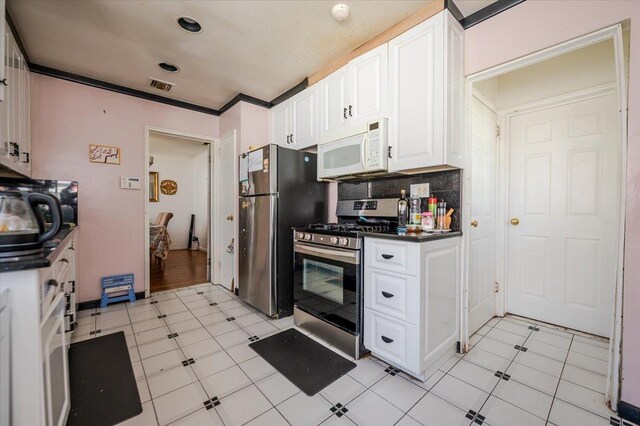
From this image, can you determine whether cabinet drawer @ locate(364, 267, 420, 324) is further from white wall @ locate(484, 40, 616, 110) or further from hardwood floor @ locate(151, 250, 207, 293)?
hardwood floor @ locate(151, 250, 207, 293)

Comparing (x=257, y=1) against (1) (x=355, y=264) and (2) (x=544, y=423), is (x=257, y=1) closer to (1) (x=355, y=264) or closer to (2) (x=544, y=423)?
(1) (x=355, y=264)

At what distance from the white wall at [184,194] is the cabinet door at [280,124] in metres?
3.85

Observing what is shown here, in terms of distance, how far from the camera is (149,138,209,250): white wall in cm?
672

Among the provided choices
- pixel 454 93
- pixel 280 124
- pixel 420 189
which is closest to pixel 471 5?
pixel 454 93

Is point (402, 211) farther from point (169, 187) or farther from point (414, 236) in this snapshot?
point (169, 187)

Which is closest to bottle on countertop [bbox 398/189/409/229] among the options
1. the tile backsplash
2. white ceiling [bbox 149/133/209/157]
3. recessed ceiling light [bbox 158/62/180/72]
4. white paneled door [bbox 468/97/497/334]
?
the tile backsplash

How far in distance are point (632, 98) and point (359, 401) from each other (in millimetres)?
2194

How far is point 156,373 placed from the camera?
1.81 meters

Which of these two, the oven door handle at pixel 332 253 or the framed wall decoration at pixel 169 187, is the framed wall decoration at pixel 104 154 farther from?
the framed wall decoration at pixel 169 187

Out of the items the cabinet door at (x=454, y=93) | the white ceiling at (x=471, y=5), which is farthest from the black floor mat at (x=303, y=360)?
the white ceiling at (x=471, y=5)

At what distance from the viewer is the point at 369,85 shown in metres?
2.27

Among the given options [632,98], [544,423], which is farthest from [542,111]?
[544,423]

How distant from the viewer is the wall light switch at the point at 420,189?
225 centimetres

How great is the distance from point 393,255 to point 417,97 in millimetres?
1172
